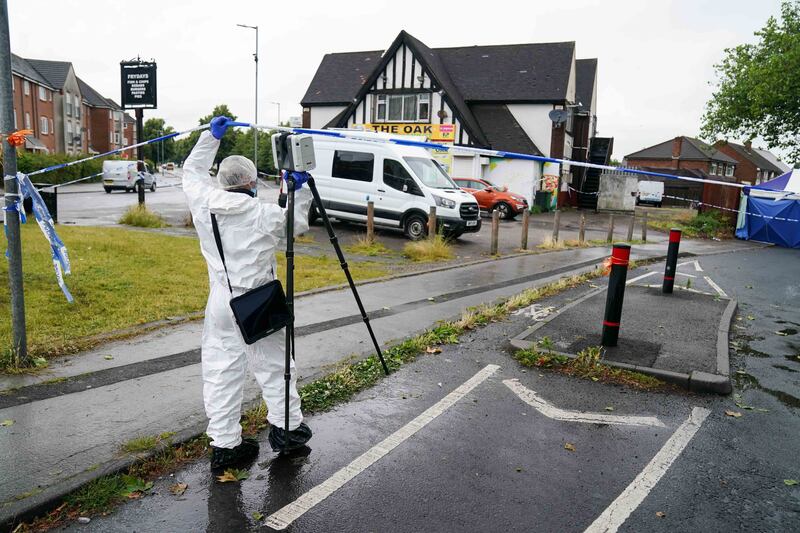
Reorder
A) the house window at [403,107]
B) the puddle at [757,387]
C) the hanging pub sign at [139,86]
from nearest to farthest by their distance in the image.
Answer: the puddle at [757,387], the hanging pub sign at [139,86], the house window at [403,107]

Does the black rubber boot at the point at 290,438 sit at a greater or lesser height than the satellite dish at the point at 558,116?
lesser

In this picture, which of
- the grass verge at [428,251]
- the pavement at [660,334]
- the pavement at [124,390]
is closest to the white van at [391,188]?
the grass verge at [428,251]

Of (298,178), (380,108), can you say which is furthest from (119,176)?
(298,178)

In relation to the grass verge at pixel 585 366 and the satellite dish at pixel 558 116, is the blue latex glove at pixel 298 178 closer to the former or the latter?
the grass verge at pixel 585 366

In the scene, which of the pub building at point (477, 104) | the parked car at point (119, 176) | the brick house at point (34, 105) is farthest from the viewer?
the brick house at point (34, 105)

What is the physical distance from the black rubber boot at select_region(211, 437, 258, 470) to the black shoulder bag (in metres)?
0.78

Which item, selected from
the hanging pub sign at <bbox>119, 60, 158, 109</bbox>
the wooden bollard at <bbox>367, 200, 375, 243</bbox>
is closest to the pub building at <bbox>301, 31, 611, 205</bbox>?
the hanging pub sign at <bbox>119, 60, 158, 109</bbox>

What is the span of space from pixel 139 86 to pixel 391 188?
8.51 m

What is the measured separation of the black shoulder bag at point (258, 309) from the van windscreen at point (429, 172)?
504 inches

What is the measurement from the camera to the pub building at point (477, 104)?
32.3 m

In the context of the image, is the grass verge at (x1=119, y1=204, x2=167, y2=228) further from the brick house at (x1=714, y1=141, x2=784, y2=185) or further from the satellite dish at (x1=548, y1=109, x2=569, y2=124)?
the brick house at (x1=714, y1=141, x2=784, y2=185)

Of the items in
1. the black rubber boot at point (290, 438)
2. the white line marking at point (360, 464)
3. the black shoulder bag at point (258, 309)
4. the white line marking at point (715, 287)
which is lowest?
the white line marking at point (715, 287)

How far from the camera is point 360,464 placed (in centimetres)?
407

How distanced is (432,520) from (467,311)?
529 centimetres
